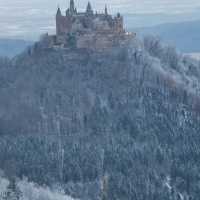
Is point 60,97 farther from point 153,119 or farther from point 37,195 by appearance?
point 37,195

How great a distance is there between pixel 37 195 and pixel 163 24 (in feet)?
288

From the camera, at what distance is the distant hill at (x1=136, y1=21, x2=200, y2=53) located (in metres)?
144

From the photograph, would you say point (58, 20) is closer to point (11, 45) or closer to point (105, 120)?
point (105, 120)

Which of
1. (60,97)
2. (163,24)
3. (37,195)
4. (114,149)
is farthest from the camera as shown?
(163,24)

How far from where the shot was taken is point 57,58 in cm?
7500

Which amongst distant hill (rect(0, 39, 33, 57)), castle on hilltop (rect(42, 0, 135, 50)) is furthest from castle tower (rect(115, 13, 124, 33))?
distant hill (rect(0, 39, 33, 57))

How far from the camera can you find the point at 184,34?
160 metres

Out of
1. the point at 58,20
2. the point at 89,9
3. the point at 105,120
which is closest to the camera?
the point at 105,120

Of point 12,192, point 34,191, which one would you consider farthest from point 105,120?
point 12,192

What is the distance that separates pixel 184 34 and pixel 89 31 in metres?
85.8

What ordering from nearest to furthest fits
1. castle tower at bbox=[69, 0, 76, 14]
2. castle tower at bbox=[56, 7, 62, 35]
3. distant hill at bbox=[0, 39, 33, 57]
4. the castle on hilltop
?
the castle on hilltop
castle tower at bbox=[56, 7, 62, 35]
castle tower at bbox=[69, 0, 76, 14]
distant hill at bbox=[0, 39, 33, 57]

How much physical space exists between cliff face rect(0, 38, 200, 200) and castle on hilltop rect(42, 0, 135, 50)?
771mm

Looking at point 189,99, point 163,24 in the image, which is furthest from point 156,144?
point 163,24

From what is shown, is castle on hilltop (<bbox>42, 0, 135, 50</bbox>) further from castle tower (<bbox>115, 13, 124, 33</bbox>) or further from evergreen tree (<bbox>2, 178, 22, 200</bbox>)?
evergreen tree (<bbox>2, 178, 22, 200</bbox>)
